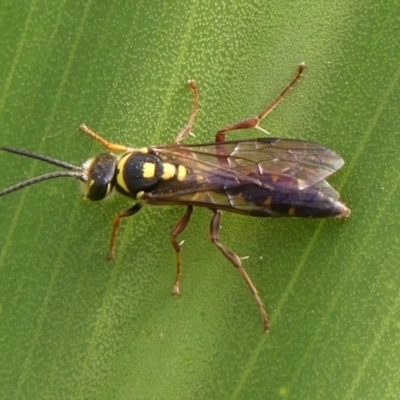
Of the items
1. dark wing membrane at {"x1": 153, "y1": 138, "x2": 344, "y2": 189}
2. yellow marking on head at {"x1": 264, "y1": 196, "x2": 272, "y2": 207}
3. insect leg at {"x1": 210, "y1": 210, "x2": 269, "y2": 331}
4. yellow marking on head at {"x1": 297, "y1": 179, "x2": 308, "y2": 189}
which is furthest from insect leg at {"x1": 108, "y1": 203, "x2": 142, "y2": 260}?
yellow marking on head at {"x1": 297, "y1": 179, "x2": 308, "y2": 189}

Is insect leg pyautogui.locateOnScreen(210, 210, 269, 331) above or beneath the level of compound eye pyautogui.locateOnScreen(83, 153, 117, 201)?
beneath

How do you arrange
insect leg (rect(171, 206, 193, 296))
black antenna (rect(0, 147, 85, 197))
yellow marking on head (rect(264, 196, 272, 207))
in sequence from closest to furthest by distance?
black antenna (rect(0, 147, 85, 197)) → yellow marking on head (rect(264, 196, 272, 207)) → insect leg (rect(171, 206, 193, 296))

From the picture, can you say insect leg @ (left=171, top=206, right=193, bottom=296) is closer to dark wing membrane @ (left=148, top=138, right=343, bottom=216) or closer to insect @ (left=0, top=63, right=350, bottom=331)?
insect @ (left=0, top=63, right=350, bottom=331)

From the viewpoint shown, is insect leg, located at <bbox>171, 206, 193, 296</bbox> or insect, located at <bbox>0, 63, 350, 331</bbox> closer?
insect, located at <bbox>0, 63, 350, 331</bbox>

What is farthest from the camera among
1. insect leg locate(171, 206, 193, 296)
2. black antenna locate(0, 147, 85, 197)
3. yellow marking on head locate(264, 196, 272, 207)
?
insect leg locate(171, 206, 193, 296)

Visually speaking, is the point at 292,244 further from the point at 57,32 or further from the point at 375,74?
the point at 57,32

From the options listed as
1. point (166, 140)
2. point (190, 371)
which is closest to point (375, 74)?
point (166, 140)
